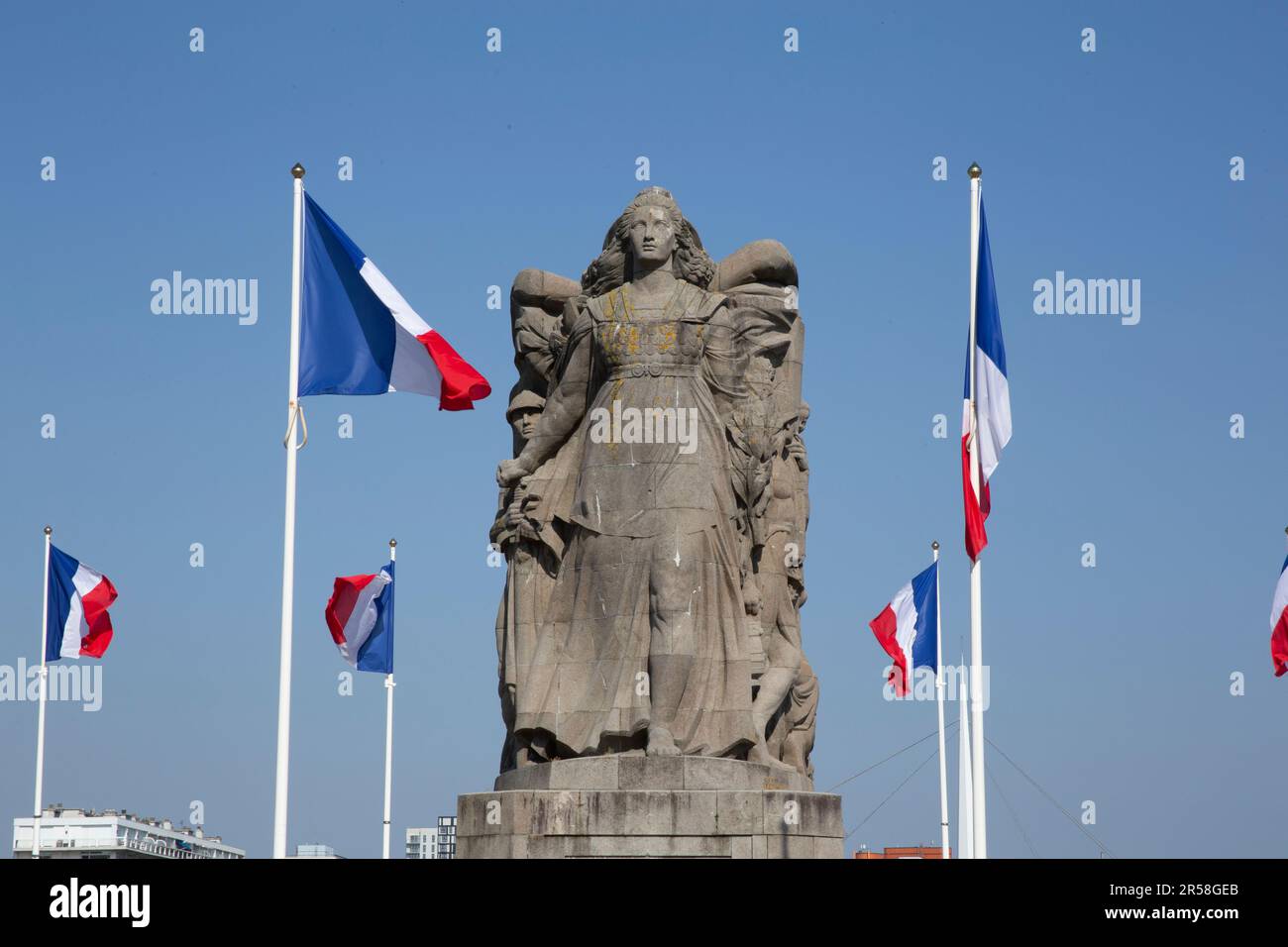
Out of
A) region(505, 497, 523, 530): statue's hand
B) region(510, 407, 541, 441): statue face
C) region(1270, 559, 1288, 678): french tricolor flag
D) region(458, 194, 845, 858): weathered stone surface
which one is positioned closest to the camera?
region(458, 194, 845, 858): weathered stone surface

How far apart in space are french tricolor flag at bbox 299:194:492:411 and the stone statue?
1333 mm

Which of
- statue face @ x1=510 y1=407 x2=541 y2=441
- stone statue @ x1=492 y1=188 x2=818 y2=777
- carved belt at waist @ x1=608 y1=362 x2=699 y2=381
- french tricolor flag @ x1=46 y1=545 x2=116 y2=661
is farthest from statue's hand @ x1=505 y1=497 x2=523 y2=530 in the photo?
french tricolor flag @ x1=46 y1=545 x2=116 y2=661

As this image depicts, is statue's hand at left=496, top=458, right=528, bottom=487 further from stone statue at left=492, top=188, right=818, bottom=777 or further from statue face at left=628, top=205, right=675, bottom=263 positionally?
statue face at left=628, top=205, right=675, bottom=263

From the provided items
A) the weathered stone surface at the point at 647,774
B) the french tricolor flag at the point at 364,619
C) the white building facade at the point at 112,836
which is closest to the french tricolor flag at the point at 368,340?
the weathered stone surface at the point at 647,774

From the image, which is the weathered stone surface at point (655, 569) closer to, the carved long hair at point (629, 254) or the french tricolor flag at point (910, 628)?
the carved long hair at point (629, 254)

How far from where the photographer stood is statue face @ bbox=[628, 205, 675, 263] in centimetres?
2252

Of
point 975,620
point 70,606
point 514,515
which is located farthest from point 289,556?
point 70,606

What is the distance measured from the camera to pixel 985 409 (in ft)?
70.5

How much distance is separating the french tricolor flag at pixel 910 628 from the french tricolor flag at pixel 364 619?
343 inches

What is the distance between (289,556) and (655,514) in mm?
4160
